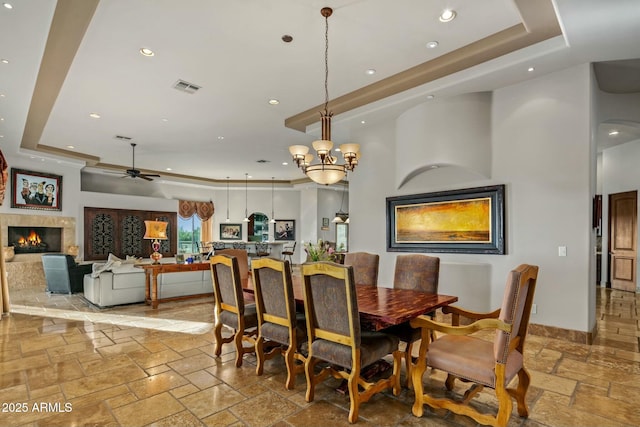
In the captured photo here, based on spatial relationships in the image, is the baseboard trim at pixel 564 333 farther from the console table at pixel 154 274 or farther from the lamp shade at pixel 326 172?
the console table at pixel 154 274

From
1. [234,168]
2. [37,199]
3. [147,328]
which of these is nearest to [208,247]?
[234,168]

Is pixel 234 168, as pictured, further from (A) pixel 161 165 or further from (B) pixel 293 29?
(B) pixel 293 29

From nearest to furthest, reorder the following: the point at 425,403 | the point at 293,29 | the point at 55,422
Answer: the point at 55,422, the point at 425,403, the point at 293,29

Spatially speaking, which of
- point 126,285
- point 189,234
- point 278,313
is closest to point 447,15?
point 278,313

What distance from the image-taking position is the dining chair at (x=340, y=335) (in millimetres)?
2336

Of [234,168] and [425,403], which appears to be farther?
[234,168]

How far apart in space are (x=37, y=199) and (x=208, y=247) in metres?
5.27

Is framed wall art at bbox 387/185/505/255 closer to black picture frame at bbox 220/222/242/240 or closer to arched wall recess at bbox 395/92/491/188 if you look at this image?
arched wall recess at bbox 395/92/491/188

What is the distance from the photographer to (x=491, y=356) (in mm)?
2268

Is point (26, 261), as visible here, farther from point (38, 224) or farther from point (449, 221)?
point (449, 221)

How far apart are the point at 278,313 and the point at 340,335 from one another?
73 centimetres

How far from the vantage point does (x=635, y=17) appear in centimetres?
289

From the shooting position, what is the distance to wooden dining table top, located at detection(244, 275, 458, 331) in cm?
244

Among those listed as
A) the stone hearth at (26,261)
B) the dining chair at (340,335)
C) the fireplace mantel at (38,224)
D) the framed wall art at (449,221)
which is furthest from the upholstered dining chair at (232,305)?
the stone hearth at (26,261)
